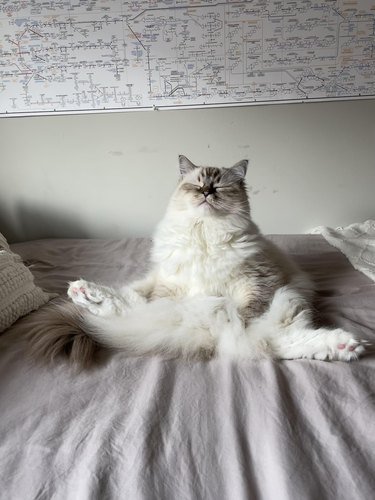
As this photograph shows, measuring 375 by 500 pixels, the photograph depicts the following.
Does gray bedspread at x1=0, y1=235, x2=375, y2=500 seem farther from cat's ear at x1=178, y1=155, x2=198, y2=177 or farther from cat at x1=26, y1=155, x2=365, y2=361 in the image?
cat's ear at x1=178, y1=155, x2=198, y2=177

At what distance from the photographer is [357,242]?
1919 mm

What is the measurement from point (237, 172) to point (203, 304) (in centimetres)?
53

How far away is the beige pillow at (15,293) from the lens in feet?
4.04

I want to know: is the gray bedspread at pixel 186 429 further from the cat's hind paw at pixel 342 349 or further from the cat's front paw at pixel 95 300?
the cat's front paw at pixel 95 300

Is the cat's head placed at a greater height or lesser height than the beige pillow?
greater

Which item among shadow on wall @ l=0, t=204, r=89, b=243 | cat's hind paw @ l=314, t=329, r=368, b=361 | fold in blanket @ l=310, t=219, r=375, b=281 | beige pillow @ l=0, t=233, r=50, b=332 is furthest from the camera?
shadow on wall @ l=0, t=204, r=89, b=243

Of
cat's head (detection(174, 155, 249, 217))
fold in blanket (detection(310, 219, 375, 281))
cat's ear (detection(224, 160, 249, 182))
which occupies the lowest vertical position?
fold in blanket (detection(310, 219, 375, 281))

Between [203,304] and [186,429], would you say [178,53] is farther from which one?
[186,429]

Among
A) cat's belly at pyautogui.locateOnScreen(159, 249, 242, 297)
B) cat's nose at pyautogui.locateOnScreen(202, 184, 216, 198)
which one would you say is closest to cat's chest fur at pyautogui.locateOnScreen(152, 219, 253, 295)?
cat's belly at pyautogui.locateOnScreen(159, 249, 242, 297)

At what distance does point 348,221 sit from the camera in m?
2.23

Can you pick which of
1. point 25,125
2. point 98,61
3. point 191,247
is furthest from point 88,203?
point 191,247

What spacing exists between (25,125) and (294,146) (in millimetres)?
1461

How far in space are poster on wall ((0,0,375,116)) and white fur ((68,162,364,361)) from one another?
2.65 feet

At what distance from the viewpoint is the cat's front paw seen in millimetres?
1281
